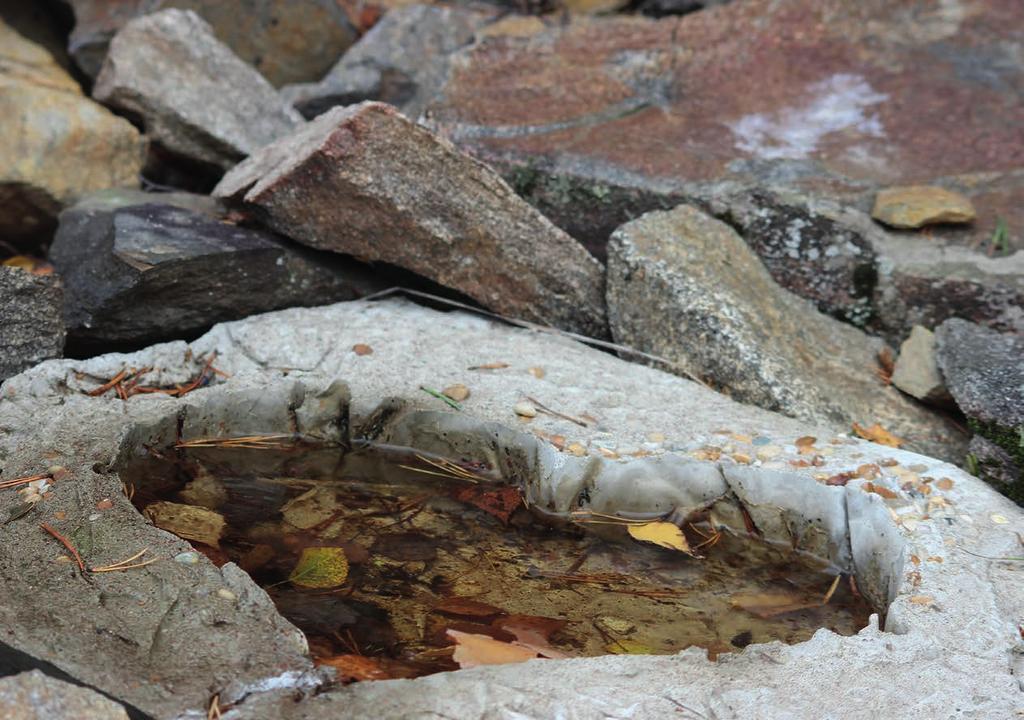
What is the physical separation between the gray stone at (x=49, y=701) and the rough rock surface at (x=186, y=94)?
3.13m

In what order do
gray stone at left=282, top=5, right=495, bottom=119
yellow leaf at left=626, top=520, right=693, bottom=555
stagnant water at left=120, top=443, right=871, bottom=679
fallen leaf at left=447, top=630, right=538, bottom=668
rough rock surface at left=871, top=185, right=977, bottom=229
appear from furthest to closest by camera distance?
gray stone at left=282, top=5, right=495, bottom=119
rough rock surface at left=871, top=185, right=977, bottom=229
yellow leaf at left=626, top=520, right=693, bottom=555
stagnant water at left=120, top=443, right=871, bottom=679
fallen leaf at left=447, top=630, right=538, bottom=668

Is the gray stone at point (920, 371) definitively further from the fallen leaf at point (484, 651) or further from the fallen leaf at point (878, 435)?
the fallen leaf at point (484, 651)

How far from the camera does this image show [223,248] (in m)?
3.57

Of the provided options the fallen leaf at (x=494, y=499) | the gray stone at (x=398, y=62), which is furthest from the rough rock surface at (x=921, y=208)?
the gray stone at (x=398, y=62)

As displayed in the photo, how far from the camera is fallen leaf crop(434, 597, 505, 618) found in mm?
2404

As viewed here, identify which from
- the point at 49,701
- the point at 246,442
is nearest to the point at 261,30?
the point at 246,442

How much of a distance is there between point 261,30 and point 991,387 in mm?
4157

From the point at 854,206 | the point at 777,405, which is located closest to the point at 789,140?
the point at 854,206

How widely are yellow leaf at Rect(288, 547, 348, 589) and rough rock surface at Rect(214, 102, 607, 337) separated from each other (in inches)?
54.9

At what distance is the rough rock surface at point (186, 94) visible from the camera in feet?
14.8

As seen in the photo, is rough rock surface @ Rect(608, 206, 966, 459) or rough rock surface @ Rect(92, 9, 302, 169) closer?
rough rock surface @ Rect(608, 206, 966, 459)

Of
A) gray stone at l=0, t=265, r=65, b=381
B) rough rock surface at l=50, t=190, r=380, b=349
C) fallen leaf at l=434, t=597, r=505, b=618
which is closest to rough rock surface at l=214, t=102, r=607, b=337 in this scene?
rough rock surface at l=50, t=190, r=380, b=349

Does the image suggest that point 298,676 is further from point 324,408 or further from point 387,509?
point 324,408

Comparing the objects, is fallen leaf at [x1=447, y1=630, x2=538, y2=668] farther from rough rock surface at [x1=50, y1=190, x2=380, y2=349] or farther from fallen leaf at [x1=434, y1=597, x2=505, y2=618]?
rough rock surface at [x1=50, y1=190, x2=380, y2=349]
